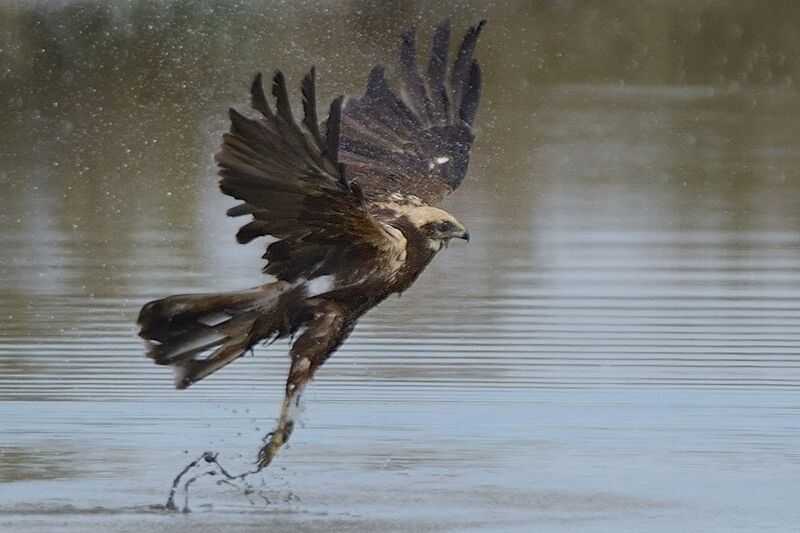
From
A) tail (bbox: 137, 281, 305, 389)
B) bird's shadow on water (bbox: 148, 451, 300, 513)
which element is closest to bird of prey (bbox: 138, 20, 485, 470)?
tail (bbox: 137, 281, 305, 389)

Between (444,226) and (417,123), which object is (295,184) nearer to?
(444,226)

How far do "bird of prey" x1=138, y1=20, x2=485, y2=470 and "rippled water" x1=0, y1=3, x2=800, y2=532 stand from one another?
0.47 metres

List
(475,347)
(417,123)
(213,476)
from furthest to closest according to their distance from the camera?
(475,347) → (417,123) → (213,476)

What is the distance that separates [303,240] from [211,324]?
1.58 ft

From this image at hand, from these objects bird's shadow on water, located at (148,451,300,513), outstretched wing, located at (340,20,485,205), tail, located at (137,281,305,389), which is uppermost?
outstretched wing, located at (340,20,485,205)

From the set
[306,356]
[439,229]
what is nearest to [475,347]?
→ [439,229]

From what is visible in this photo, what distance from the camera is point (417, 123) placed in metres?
9.06

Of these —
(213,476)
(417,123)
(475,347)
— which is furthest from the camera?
(475,347)

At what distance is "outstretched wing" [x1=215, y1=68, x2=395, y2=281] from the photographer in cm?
711

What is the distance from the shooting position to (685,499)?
734 centimetres

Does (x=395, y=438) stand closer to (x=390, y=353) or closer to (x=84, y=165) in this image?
(x=390, y=353)

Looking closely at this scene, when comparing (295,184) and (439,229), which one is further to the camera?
(439,229)

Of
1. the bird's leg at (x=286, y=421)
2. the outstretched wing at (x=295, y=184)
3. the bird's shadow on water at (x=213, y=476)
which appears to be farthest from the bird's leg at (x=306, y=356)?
the outstretched wing at (x=295, y=184)

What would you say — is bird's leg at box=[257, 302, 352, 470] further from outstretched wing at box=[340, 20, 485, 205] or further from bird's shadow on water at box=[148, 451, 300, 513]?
outstretched wing at box=[340, 20, 485, 205]
